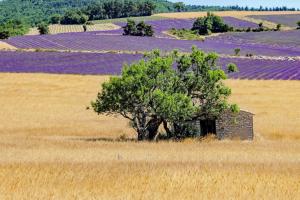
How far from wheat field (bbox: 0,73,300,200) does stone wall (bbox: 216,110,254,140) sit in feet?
2.73

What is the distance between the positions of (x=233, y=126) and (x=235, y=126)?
12 centimetres

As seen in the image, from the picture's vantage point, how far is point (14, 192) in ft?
36.0

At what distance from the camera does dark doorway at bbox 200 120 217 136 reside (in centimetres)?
3026

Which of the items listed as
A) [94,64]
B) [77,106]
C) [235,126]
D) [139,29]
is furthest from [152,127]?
[139,29]

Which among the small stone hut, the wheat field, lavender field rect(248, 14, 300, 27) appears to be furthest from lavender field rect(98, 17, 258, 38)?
the small stone hut

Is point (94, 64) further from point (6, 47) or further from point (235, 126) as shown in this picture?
point (235, 126)

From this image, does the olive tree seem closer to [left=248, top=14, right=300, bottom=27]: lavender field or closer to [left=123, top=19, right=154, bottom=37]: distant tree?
[left=123, top=19, right=154, bottom=37]: distant tree

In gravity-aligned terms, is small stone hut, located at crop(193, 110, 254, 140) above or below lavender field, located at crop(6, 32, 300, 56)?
above

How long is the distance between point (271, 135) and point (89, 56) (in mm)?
51142

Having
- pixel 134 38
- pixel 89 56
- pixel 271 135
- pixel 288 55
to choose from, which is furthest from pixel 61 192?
pixel 134 38

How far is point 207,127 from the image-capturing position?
30.5 metres

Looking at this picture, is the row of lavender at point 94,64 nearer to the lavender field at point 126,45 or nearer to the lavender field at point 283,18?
the lavender field at point 126,45

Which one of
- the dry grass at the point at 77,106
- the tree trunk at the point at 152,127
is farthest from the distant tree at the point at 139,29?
the tree trunk at the point at 152,127

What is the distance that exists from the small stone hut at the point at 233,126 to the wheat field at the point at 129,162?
847mm
